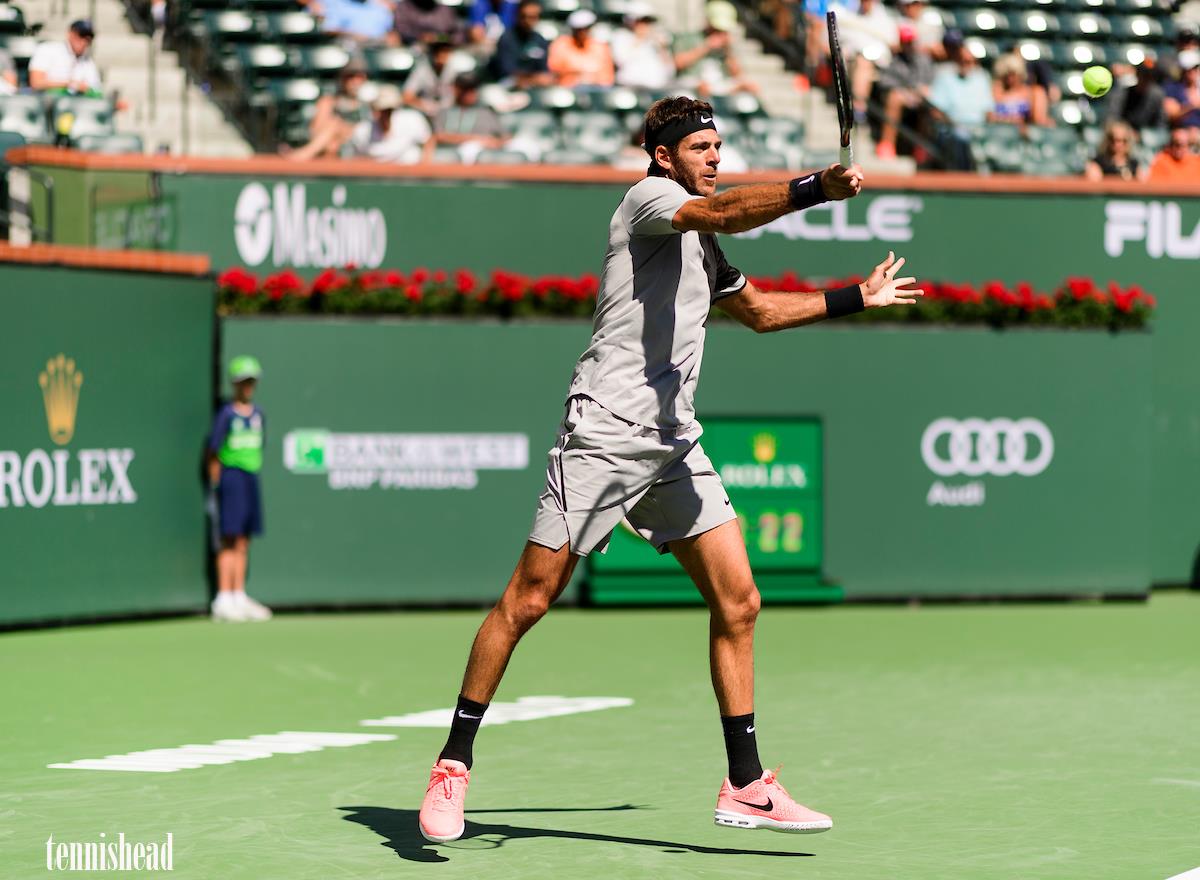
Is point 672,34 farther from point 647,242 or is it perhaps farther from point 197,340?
point 647,242

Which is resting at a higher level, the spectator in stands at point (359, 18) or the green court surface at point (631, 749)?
the spectator in stands at point (359, 18)

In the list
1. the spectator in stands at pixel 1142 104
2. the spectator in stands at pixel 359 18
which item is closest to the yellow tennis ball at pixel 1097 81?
the spectator in stands at pixel 1142 104

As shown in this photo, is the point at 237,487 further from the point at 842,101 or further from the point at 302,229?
the point at 842,101

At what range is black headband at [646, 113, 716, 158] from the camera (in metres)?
6.05

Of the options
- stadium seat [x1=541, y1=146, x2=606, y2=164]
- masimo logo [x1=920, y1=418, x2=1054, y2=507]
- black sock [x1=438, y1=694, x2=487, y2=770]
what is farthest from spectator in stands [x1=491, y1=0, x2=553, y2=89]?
black sock [x1=438, y1=694, x2=487, y2=770]

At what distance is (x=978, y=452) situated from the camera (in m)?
14.1

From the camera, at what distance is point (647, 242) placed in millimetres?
6039

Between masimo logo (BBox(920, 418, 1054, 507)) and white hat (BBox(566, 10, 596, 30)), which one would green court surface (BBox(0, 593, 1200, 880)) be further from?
white hat (BBox(566, 10, 596, 30))

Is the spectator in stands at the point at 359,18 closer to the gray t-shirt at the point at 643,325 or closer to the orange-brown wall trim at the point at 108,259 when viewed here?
the orange-brown wall trim at the point at 108,259

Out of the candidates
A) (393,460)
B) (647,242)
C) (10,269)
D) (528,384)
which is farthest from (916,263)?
(647,242)

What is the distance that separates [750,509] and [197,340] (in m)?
3.83

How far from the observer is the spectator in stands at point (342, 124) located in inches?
585

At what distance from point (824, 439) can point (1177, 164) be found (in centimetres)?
407

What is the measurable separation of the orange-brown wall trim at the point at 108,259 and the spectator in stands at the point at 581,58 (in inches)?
186
